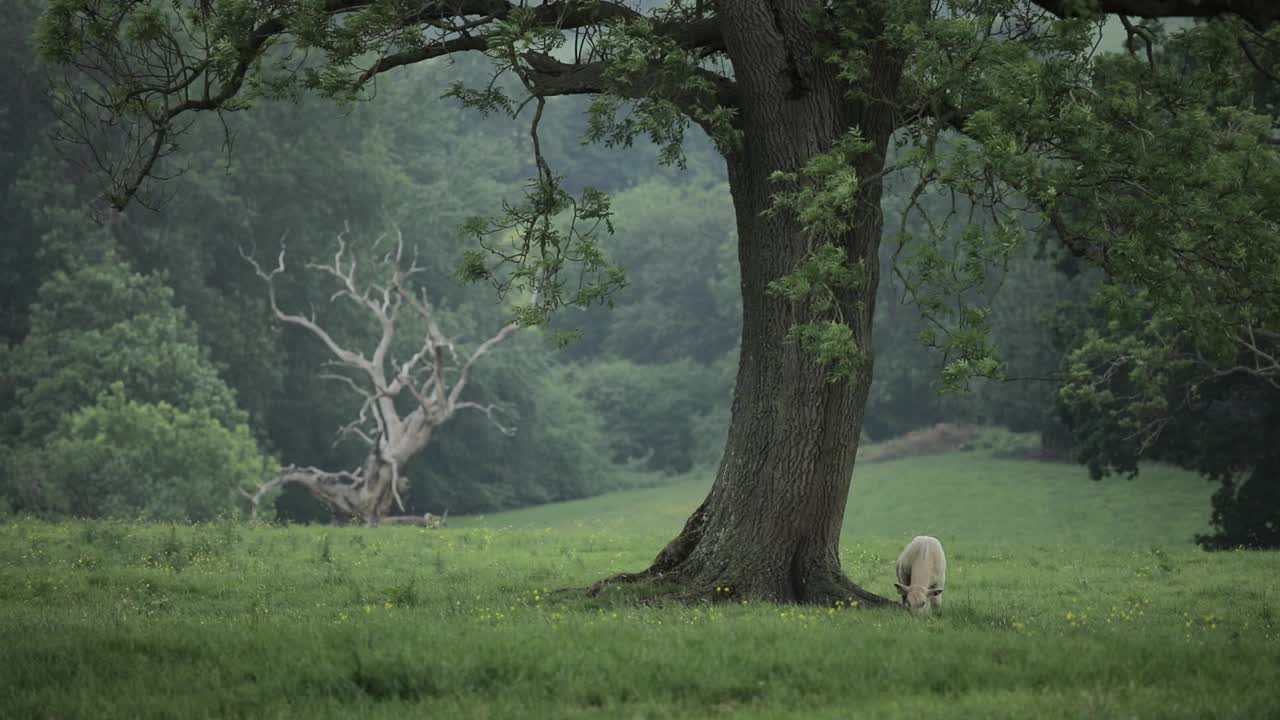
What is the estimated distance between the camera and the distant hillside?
4988 cm

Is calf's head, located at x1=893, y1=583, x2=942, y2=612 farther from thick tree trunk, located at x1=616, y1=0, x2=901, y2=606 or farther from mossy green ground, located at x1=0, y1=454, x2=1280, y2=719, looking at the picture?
thick tree trunk, located at x1=616, y1=0, x2=901, y2=606

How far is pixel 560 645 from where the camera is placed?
1108 cm

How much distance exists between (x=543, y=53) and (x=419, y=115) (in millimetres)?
59906

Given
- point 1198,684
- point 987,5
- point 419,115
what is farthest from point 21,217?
point 1198,684

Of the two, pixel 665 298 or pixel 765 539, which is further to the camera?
pixel 665 298

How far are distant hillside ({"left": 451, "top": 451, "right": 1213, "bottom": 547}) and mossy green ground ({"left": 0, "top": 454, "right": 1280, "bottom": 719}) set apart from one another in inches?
1029

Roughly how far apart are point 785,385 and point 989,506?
140 feet

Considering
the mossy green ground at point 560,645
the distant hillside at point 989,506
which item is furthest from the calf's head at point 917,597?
the distant hillside at point 989,506

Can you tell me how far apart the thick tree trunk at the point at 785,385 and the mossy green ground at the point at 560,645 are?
4.01 feet

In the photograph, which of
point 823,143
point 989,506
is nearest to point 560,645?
point 823,143

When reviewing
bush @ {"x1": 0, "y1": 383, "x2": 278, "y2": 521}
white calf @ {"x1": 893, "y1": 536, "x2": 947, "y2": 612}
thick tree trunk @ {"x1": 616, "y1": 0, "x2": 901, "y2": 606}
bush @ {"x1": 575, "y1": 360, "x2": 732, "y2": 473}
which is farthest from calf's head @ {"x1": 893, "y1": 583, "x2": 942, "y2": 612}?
bush @ {"x1": 575, "y1": 360, "x2": 732, "y2": 473}

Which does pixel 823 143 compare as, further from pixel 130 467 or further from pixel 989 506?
pixel 989 506

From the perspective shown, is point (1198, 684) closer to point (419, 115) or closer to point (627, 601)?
point (627, 601)

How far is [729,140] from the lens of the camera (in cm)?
1505
